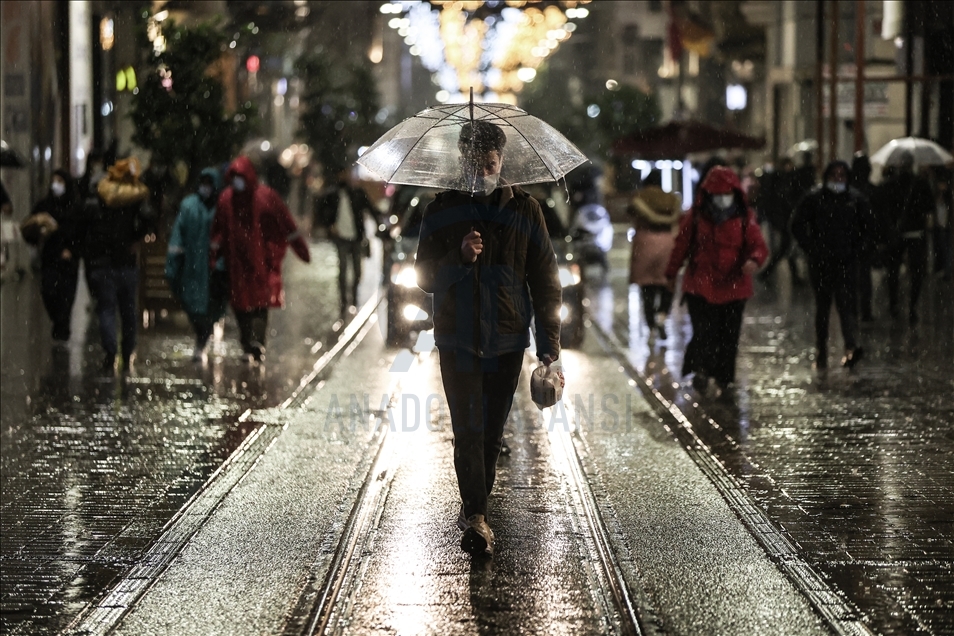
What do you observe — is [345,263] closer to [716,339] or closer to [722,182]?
[716,339]

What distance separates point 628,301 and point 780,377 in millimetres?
8207

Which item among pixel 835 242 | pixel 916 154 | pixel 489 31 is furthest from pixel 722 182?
pixel 489 31

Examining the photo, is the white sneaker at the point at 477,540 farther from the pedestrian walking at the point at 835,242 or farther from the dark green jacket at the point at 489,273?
the pedestrian walking at the point at 835,242

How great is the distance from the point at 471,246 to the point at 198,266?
25.8 ft

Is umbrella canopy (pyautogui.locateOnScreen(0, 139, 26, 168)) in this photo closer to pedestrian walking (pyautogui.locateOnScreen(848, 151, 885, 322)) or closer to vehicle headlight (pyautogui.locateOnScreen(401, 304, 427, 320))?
vehicle headlight (pyautogui.locateOnScreen(401, 304, 427, 320))

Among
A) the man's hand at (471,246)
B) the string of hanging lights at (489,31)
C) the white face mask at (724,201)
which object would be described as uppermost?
the string of hanging lights at (489,31)

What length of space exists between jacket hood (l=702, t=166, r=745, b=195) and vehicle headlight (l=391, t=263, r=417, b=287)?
13.1 feet

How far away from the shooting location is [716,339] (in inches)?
472

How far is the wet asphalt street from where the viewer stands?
241 inches

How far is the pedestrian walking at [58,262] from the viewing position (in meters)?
15.0

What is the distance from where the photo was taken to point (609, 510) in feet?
26.1

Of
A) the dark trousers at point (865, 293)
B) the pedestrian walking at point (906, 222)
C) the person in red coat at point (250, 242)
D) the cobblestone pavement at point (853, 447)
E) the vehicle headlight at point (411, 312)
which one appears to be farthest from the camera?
the pedestrian walking at point (906, 222)

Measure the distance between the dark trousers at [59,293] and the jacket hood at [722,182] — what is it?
6.49 meters

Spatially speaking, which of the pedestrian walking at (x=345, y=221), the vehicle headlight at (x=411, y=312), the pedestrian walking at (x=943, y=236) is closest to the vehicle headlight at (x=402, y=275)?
the vehicle headlight at (x=411, y=312)
